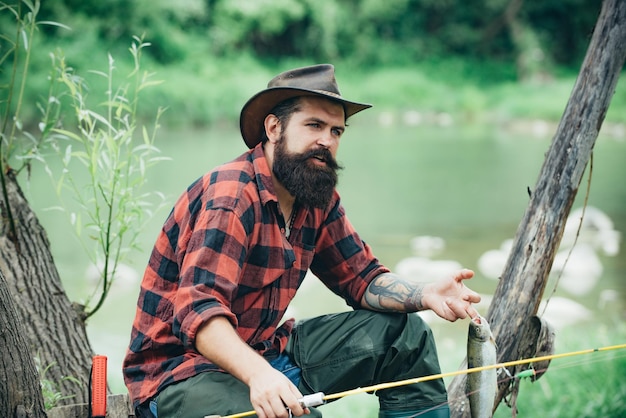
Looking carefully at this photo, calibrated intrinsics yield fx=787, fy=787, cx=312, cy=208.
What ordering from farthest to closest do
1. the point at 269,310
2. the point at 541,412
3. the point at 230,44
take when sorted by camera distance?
the point at 230,44 < the point at 541,412 < the point at 269,310

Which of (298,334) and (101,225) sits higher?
(101,225)

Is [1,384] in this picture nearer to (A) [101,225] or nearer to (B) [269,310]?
(B) [269,310]

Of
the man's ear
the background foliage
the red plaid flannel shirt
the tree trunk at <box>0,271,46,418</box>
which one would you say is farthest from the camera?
the background foliage

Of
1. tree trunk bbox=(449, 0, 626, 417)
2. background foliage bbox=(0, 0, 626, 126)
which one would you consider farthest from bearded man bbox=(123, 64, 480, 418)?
background foliage bbox=(0, 0, 626, 126)

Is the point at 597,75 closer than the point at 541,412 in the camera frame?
Yes

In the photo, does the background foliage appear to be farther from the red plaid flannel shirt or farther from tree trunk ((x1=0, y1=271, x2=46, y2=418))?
tree trunk ((x1=0, y1=271, x2=46, y2=418))

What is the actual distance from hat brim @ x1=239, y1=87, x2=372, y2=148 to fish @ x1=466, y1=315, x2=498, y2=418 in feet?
2.37

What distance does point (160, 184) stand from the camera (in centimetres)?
1114

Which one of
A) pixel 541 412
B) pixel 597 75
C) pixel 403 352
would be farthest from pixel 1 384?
pixel 541 412

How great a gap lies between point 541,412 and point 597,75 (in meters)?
1.55

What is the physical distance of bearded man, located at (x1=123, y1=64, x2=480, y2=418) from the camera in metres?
1.95

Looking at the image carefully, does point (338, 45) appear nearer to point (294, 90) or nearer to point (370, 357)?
point (294, 90)

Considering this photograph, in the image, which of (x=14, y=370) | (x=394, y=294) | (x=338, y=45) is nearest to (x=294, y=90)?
(x=394, y=294)

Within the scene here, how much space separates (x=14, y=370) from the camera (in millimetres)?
1828
